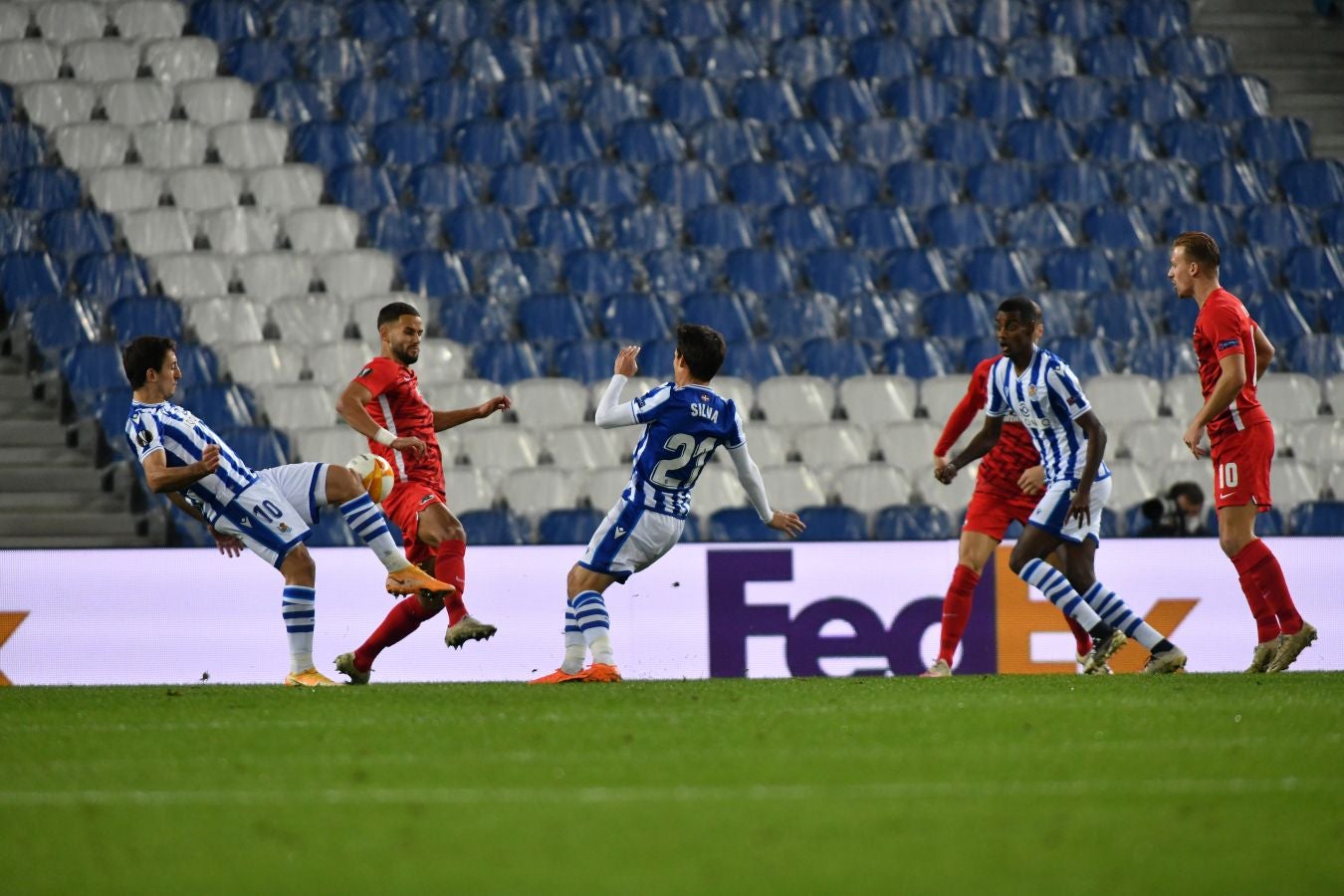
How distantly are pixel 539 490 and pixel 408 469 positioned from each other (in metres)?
4.17

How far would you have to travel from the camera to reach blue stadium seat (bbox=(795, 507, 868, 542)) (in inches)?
480

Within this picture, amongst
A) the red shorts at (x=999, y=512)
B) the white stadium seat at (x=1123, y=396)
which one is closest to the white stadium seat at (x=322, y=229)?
the white stadium seat at (x=1123, y=396)

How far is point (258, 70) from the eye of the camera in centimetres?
1614

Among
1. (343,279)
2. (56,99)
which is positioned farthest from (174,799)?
(56,99)

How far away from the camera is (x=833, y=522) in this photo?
12.2 metres

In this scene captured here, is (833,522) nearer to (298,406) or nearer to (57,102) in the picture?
(298,406)

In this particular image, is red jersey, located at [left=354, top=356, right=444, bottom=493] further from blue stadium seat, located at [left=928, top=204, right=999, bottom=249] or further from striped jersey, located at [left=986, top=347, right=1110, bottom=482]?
blue stadium seat, located at [left=928, top=204, right=999, bottom=249]

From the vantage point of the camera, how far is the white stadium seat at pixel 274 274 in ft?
47.1

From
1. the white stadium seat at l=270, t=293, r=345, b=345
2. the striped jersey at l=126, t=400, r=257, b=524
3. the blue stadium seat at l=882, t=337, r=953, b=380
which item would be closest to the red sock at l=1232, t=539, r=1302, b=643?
the striped jersey at l=126, t=400, r=257, b=524

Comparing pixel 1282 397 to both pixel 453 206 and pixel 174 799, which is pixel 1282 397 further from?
pixel 174 799

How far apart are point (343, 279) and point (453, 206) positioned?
4.17 ft

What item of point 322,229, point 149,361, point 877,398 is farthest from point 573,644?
point 322,229

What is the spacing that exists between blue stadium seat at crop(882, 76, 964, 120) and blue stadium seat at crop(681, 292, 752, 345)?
10.3 ft

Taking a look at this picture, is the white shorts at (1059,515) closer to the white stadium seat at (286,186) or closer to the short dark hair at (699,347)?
the short dark hair at (699,347)
